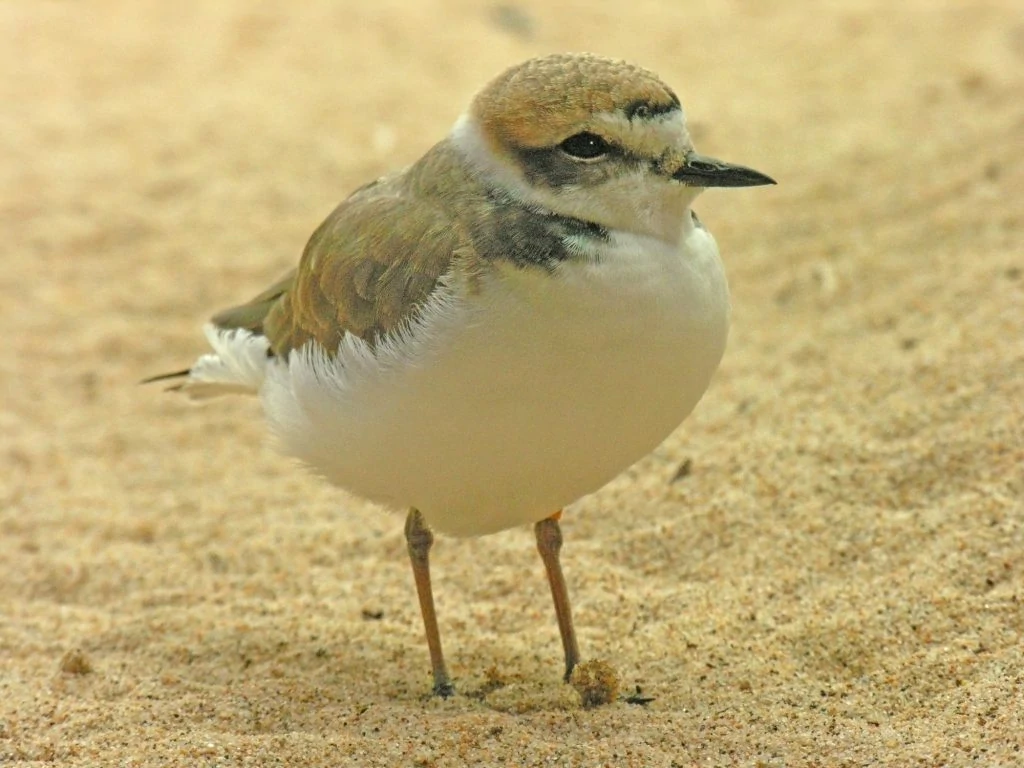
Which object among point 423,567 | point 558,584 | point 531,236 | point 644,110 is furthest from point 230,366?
point 644,110

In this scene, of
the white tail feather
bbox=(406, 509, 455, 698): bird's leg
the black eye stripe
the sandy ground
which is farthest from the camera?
the white tail feather

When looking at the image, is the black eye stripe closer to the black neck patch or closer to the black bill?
the black bill

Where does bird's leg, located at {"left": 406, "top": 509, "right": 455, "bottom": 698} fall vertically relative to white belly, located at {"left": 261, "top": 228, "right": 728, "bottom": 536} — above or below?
below

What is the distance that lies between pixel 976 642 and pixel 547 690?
120 cm

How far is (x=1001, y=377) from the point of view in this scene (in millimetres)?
4516

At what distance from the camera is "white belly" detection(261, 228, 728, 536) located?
119 inches

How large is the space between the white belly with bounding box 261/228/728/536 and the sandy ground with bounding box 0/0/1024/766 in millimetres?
674

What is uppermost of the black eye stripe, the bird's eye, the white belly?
the black eye stripe

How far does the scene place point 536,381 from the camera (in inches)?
120

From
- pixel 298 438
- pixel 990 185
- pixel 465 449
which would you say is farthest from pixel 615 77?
pixel 990 185

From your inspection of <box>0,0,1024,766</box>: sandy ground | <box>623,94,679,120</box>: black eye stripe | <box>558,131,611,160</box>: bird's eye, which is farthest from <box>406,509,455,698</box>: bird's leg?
<box>623,94,679,120</box>: black eye stripe

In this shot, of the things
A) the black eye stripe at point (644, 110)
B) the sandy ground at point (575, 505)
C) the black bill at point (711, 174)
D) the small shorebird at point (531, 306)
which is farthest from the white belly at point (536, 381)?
the sandy ground at point (575, 505)

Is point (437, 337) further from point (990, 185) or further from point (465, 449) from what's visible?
point (990, 185)

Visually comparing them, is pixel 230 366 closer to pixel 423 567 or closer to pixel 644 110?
pixel 423 567
